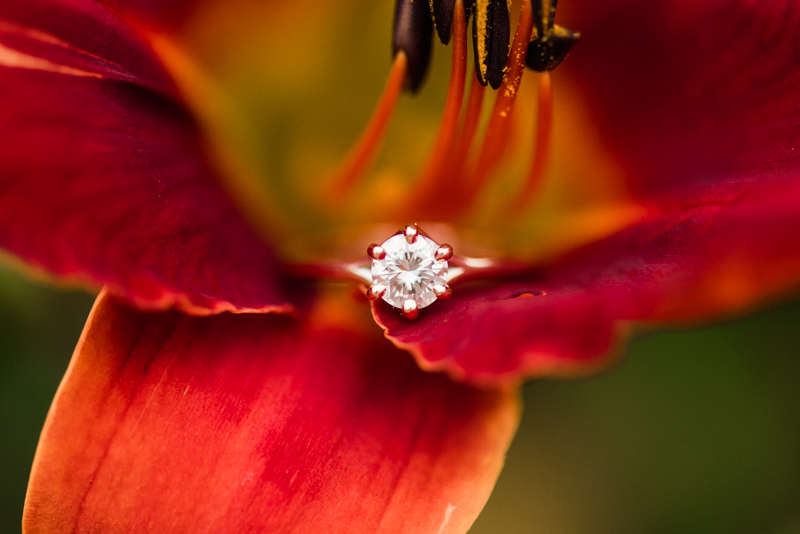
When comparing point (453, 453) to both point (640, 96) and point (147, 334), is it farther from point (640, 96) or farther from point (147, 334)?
point (640, 96)

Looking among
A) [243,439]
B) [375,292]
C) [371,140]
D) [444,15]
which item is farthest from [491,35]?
[243,439]

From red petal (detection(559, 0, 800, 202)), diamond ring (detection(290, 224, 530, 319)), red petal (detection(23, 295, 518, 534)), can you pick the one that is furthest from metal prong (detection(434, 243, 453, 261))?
red petal (detection(559, 0, 800, 202))

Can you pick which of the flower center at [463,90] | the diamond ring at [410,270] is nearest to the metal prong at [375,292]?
the diamond ring at [410,270]

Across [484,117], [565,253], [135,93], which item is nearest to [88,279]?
[135,93]

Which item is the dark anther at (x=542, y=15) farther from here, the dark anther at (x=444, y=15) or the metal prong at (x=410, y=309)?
the metal prong at (x=410, y=309)

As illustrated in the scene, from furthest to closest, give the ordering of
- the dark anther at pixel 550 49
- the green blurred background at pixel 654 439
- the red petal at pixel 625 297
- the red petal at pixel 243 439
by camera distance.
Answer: the green blurred background at pixel 654 439, the dark anther at pixel 550 49, the red petal at pixel 243 439, the red petal at pixel 625 297

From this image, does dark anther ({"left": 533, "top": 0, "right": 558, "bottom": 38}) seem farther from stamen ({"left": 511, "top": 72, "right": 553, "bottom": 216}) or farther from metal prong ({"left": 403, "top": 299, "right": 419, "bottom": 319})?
metal prong ({"left": 403, "top": 299, "right": 419, "bottom": 319})

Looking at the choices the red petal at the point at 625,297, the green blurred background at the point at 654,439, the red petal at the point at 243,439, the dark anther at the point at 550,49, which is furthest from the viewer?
the green blurred background at the point at 654,439
